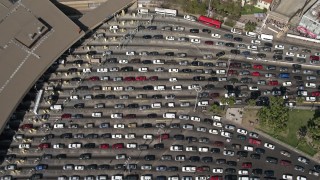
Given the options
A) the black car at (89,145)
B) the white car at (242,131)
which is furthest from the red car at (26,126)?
the white car at (242,131)

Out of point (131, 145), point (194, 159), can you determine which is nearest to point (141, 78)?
point (131, 145)

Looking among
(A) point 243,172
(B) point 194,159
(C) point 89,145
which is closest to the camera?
(A) point 243,172

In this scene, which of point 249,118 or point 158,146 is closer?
point 158,146

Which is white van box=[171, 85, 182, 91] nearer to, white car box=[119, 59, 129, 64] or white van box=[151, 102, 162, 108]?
white van box=[151, 102, 162, 108]

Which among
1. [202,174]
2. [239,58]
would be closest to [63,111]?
[202,174]

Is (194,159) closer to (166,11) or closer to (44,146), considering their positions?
(44,146)

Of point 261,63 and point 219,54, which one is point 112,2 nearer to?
point 219,54
